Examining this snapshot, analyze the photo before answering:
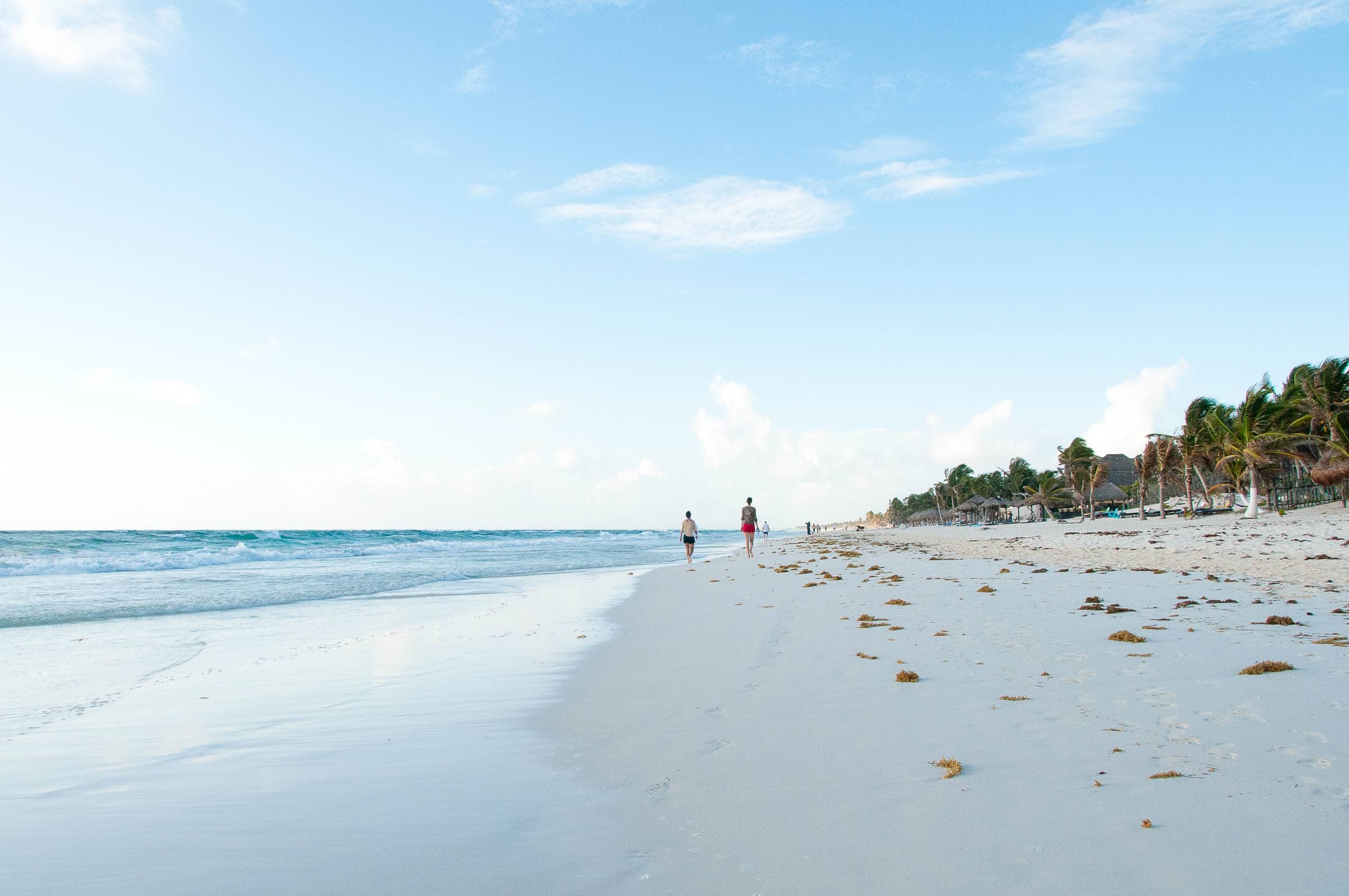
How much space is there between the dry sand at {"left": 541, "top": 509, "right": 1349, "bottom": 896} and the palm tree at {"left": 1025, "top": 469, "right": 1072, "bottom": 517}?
→ 6201 centimetres

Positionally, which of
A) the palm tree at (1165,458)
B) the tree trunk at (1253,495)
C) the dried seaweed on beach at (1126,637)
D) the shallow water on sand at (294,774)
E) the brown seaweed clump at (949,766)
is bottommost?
the shallow water on sand at (294,774)

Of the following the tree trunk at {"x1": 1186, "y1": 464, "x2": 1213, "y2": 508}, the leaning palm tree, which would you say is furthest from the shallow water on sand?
the tree trunk at {"x1": 1186, "y1": 464, "x2": 1213, "y2": 508}

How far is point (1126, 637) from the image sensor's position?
690 cm

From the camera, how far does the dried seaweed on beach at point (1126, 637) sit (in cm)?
683

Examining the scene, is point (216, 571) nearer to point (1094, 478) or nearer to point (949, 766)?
point (949, 766)

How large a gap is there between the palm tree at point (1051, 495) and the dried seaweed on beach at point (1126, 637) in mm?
64692

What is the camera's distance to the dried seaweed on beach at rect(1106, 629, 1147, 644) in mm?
6828

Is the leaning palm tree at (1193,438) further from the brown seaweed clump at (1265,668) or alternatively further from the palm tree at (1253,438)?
the brown seaweed clump at (1265,668)

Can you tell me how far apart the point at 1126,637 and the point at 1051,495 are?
66.2 m

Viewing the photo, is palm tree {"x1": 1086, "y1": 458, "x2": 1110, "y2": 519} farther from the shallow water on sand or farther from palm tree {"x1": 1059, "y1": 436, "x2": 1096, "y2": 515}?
the shallow water on sand

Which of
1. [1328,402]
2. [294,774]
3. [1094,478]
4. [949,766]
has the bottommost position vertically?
[294,774]

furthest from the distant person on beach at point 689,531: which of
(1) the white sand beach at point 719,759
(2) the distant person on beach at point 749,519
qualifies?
(1) the white sand beach at point 719,759

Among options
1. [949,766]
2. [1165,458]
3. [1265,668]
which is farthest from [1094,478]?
[949,766]

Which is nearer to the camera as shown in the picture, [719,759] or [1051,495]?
[719,759]
